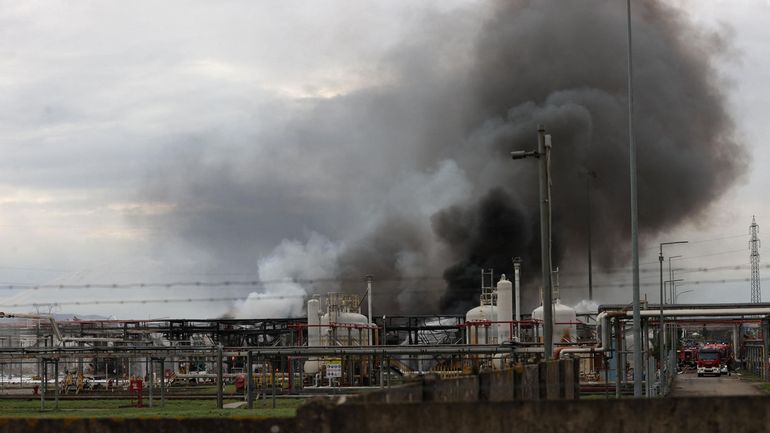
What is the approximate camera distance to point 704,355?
87625 millimetres

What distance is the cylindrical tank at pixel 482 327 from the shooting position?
6950 cm

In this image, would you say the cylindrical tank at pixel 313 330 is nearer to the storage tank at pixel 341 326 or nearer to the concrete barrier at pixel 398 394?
the storage tank at pixel 341 326

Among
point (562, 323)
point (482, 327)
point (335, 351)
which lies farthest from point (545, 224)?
point (482, 327)

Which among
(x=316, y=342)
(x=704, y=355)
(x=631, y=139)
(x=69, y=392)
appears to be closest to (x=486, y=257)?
(x=704, y=355)

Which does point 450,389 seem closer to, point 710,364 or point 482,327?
point 482,327

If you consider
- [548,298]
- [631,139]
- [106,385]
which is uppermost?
[631,139]

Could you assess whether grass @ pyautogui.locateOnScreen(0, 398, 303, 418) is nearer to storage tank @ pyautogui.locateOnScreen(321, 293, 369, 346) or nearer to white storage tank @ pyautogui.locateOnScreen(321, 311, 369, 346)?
storage tank @ pyautogui.locateOnScreen(321, 293, 369, 346)

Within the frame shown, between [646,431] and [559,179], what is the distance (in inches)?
4206

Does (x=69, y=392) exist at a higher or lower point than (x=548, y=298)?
lower

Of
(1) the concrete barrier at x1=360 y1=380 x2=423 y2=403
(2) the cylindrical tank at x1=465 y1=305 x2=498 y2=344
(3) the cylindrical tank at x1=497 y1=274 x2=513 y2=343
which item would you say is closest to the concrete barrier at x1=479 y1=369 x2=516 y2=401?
(1) the concrete barrier at x1=360 y1=380 x2=423 y2=403

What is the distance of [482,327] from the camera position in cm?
7244

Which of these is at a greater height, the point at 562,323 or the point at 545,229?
the point at 545,229

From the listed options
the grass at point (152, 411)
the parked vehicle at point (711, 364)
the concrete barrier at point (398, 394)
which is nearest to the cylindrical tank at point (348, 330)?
the grass at point (152, 411)

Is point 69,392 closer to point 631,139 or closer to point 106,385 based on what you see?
point 106,385
